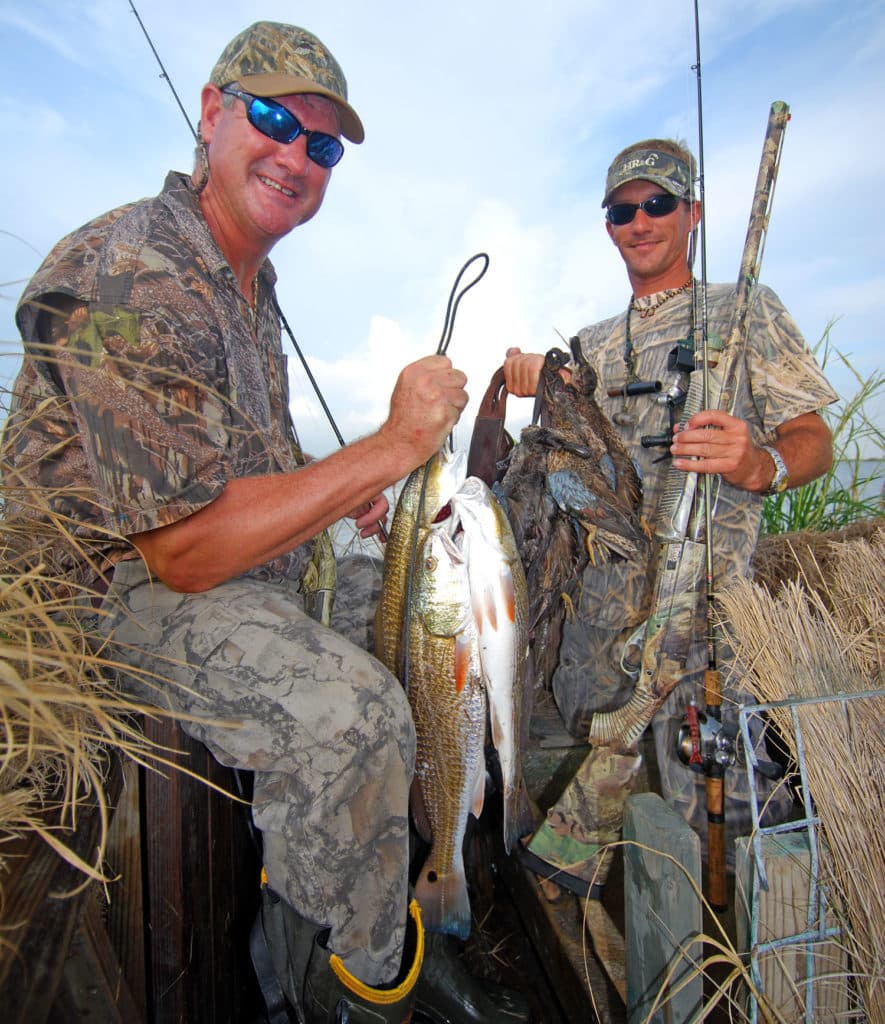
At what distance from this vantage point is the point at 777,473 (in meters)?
3.16

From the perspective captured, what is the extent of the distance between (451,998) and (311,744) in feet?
4.59

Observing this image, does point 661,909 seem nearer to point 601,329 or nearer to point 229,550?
point 229,550

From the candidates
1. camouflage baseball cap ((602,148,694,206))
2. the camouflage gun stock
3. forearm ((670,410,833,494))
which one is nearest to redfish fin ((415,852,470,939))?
the camouflage gun stock

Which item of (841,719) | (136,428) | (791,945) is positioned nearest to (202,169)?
(136,428)

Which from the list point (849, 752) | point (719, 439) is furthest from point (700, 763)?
point (719, 439)

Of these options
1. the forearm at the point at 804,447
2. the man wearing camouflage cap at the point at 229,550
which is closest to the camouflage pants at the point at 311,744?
the man wearing camouflage cap at the point at 229,550

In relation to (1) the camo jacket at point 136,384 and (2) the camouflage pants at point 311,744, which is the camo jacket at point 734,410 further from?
(1) the camo jacket at point 136,384

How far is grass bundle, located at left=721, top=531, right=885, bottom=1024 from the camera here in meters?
1.97

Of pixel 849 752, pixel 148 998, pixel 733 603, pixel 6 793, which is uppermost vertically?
pixel 733 603

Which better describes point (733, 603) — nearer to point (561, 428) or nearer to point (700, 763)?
point (700, 763)

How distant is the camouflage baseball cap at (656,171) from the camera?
369 centimetres

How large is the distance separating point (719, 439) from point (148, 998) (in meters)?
2.75

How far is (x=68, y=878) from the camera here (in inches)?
61.1

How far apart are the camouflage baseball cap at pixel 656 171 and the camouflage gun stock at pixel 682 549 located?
76 cm
